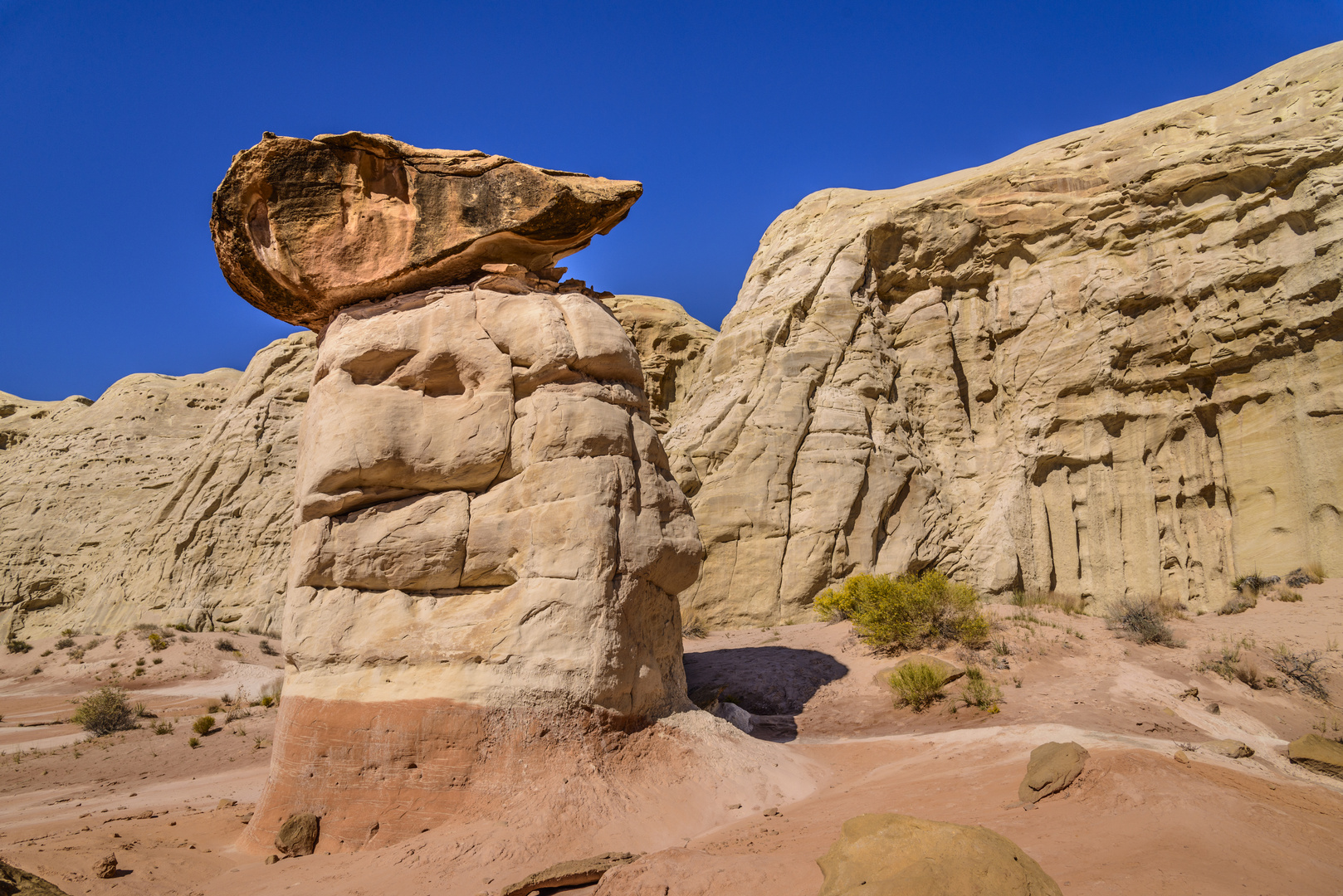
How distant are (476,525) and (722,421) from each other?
11.4 m

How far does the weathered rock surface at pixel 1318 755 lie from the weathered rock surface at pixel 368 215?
743 cm

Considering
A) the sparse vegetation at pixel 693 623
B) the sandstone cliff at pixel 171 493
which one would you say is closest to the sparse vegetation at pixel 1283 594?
the sparse vegetation at pixel 693 623

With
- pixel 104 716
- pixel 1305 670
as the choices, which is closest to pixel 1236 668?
pixel 1305 670

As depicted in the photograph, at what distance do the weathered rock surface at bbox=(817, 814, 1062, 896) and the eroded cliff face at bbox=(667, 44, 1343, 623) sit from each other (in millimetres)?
11681

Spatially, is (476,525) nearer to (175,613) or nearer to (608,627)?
(608,627)

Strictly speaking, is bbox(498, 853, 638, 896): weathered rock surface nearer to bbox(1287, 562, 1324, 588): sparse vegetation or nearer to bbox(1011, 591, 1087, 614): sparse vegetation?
bbox(1011, 591, 1087, 614): sparse vegetation

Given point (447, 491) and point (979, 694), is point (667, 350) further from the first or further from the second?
point (447, 491)

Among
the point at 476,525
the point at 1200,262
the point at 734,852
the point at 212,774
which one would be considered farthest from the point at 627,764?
the point at 1200,262

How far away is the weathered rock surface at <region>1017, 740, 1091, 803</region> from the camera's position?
4.33m

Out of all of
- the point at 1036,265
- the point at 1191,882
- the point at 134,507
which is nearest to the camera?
the point at 1191,882

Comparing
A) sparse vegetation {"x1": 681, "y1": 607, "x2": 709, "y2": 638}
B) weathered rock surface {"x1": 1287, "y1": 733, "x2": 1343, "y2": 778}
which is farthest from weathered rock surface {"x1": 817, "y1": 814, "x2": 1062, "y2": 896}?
sparse vegetation {"x1": 681, "y1": 607, "x2": 709, "y2": 638}

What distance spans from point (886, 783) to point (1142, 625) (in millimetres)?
6239

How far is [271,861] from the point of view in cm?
506

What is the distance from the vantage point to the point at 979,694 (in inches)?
310
